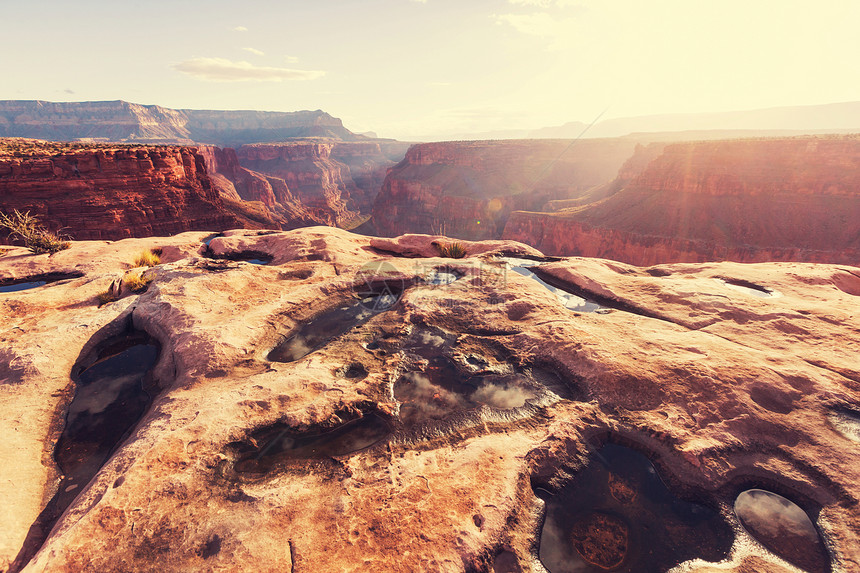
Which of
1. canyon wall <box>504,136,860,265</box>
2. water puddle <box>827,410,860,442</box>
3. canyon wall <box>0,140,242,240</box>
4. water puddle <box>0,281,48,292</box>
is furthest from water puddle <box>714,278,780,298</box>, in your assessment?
canyon wall <box>0,140,242,240</box>

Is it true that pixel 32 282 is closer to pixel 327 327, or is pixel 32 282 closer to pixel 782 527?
pixel 327 327

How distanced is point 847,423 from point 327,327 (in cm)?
1097

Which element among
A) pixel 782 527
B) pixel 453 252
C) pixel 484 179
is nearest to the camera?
pixel 782 527

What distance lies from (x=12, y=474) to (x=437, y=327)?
8322mm

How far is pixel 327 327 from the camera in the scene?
9922 mm

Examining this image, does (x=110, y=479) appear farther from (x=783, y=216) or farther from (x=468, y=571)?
(x=783, y=216)

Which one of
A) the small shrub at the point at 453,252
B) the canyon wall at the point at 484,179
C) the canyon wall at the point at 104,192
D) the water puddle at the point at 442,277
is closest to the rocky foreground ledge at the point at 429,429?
the water puddle at the point at 442,277

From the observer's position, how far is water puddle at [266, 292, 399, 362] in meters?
8.74

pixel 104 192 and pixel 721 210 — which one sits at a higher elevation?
pixel 104 192

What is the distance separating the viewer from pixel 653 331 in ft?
28.9

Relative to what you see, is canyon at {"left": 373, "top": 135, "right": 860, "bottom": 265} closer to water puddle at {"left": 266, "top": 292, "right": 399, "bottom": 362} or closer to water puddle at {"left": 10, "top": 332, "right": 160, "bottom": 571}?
water puddle at {"left": 266, "top": 292, "right": 399, "bottom": 362}

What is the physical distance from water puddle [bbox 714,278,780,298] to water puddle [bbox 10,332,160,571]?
16.8 metres

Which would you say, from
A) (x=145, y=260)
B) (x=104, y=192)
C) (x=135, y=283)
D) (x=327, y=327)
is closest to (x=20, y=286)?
(x=145, y=260)

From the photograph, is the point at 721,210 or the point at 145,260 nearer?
the point at 145,260
